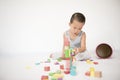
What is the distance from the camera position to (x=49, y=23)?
64.0 inches

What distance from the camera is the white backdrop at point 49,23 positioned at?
1599mm

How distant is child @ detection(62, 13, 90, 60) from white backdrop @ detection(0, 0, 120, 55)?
48mm

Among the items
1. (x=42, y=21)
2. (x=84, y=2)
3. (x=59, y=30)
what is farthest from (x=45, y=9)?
(x=84, y=2)

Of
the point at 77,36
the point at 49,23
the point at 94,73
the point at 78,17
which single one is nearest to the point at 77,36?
the point at 77,36

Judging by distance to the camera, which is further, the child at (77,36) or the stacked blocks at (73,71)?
the child at (77,36)

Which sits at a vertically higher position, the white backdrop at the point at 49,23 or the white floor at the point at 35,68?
the white backdrop at the point at 49,23

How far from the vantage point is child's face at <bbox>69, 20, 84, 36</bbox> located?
A: 153 cm

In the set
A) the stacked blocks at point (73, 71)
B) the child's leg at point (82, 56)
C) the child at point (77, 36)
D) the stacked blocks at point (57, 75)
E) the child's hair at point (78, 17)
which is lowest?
the stacked blocks at point (57, 75)

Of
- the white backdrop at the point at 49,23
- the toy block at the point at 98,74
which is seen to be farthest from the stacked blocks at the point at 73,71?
the white backdrop at the point at 49,23

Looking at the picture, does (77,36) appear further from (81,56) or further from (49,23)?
(49,23)

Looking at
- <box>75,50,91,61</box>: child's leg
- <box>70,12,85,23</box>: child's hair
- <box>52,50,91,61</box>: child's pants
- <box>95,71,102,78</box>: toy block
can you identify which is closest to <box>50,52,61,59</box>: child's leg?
<box>52,50,91,61</box>: child's pants

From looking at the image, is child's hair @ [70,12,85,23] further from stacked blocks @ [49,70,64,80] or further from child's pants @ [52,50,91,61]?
stacked blocks @ [49,70,64,80]

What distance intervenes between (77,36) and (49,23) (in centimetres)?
30

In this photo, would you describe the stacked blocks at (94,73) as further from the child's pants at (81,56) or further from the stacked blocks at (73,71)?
the child's pants at (81,56)
